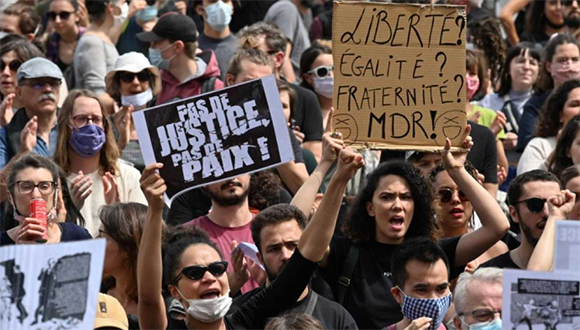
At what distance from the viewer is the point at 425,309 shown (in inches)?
281

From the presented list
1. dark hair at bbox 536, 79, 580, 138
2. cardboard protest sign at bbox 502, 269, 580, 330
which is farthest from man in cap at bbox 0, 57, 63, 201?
cardboard protest sign at bbox 502, 269, 580, 330

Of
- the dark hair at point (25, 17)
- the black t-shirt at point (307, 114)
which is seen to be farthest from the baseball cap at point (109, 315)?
the dark hair at point (25, 17)

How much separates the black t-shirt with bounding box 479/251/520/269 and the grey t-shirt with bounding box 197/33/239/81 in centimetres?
499

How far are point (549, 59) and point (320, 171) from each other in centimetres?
420

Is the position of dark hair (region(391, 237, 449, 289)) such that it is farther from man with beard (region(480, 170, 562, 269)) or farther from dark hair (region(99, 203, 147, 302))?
dark hair (region(99, 203, 147, 302))

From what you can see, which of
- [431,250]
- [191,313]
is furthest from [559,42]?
[191,313]

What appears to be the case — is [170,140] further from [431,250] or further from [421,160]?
[421,160]

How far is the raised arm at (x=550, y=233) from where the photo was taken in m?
7.45

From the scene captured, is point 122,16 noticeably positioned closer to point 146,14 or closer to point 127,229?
point 146,14

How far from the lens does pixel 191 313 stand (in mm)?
6984

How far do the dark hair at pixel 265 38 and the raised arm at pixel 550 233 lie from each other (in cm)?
430

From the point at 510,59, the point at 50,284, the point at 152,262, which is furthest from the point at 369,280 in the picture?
the point at 510,59

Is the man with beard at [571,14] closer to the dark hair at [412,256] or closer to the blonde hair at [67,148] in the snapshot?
the blonde hair at [67,148]

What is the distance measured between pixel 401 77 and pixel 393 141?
364 mm
